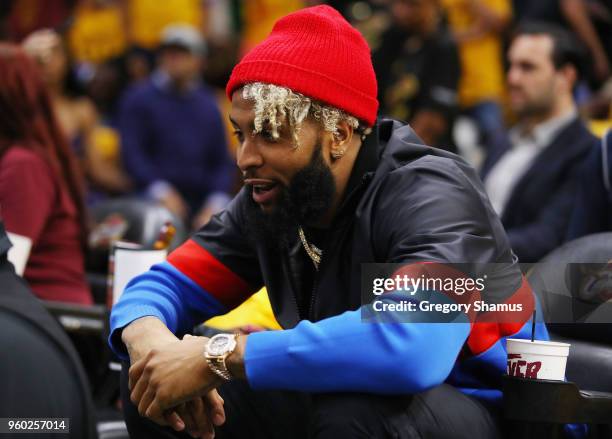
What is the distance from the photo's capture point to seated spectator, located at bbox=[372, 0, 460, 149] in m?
7.11

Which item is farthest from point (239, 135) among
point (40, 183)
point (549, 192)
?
point (549, 192)

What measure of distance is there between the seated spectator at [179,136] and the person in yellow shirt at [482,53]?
1915mm

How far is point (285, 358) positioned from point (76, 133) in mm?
5988

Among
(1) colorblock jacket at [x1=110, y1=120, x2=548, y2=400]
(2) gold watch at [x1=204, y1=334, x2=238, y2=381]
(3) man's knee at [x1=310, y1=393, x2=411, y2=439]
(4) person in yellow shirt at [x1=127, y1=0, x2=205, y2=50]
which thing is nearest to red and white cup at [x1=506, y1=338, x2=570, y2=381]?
(1) colorblock jacket at [x1=110, y1=120, x2=548, y2=400]

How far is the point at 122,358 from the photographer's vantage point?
9.62 feet

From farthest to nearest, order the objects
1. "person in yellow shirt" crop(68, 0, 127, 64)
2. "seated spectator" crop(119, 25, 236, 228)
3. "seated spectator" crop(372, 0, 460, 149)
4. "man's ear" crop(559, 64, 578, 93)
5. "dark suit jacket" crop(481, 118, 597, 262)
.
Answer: "person in yellow shirt" crop(68, 0, 127, 64) → "seated spectator" crop(119, 25, 236, 228) → "seated spectator" crop(372, 0, 460, 149) → "man's ear" crop(559, 64, 578, 93) → "dark suit jacket" crop(481, 118, 597, 262)

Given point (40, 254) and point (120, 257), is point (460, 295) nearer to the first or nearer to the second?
point (120, 257)

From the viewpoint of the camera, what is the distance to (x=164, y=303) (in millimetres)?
2980

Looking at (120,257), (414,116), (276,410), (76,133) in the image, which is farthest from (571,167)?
(76,133)

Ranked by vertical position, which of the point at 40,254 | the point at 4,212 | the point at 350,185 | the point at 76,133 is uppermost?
the point at 350,185

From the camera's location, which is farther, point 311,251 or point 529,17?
point 529,17

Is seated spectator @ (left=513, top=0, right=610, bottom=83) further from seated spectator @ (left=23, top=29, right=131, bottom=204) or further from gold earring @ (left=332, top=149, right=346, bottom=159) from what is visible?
gold earring @ (left=332, top=149, right=346, bottom=159)

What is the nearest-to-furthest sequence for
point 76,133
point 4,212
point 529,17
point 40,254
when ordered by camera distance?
point 4,212 < point 40,254 < point 529,17 < point 76,133

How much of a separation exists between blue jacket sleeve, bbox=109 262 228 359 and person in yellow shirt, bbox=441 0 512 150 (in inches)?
200
